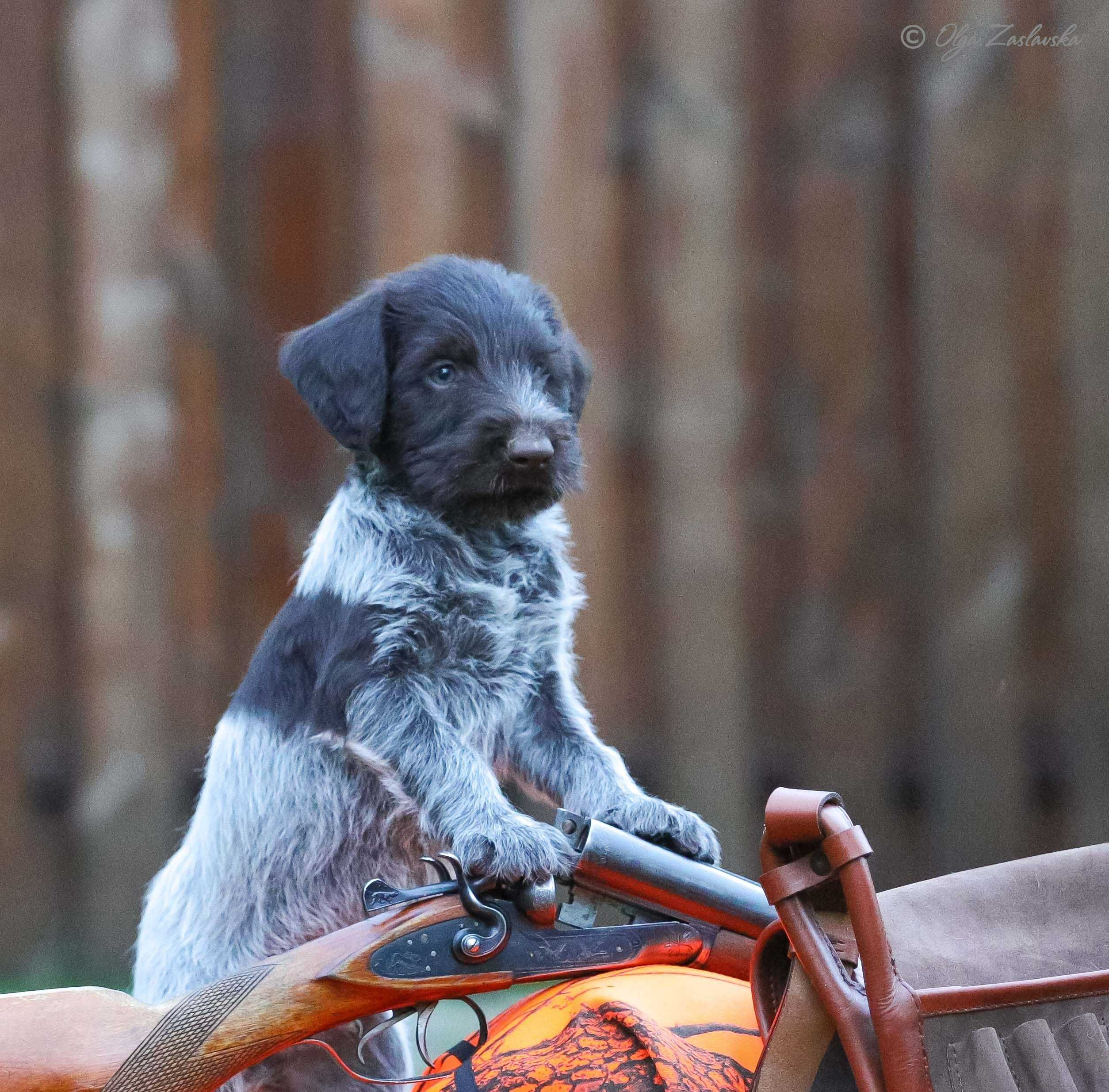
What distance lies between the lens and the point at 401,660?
49.9 inches

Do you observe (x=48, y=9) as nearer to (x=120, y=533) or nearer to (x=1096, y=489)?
(x=120, y=533)

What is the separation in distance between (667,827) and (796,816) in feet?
1.02

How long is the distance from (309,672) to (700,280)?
1.38 m

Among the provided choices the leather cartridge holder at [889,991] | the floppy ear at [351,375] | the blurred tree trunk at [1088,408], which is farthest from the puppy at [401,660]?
the blurred tree trunk at [1088,408]

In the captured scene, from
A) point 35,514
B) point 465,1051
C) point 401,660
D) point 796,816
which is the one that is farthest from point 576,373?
point 35,514

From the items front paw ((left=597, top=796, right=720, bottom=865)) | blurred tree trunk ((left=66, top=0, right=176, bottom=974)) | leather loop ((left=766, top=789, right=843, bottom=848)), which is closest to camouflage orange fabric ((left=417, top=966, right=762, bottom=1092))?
front paw ((left=597, top=796, right=720, bottom=865))

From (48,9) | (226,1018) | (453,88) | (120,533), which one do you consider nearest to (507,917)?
(226,1018)

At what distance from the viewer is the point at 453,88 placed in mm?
2385

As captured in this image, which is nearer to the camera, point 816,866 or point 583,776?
point 816,866

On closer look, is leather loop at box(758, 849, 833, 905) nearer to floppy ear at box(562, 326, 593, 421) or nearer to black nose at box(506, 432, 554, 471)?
black nose at box(506, 432, 554, 471)

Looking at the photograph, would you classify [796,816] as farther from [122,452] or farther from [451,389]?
[122,452]

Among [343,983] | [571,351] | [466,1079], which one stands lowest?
[466,1079]

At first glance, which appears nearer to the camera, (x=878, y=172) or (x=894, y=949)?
(x=894, y=949)

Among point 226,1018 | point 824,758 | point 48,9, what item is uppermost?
point 48,9
